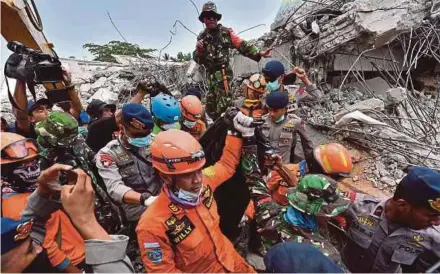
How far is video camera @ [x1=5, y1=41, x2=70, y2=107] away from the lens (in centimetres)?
314

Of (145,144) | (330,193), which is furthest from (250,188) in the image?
(145,144)

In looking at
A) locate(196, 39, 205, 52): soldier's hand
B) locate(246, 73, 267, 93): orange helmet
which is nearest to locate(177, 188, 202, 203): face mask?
locate(246, 73, 267, 93): orange helmet

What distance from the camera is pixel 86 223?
5.09ft

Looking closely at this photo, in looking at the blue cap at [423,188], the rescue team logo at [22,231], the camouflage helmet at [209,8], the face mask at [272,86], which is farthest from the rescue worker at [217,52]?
the rescue team logo at [22,231]

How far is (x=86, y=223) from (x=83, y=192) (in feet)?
0.46

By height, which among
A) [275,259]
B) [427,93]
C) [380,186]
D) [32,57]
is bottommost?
[380,186]

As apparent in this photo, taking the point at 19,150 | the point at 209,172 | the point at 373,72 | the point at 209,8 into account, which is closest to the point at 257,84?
the point at 209,8

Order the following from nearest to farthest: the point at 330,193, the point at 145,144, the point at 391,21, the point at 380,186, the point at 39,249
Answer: the point at 39,249
the point at 330,193
the point at 145,144
the point at 380,186
the point at 391,21

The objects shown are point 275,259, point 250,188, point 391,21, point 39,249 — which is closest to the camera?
point 275,259

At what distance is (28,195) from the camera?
2.05m

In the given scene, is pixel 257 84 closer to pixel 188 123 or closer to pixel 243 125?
pixel 188 123

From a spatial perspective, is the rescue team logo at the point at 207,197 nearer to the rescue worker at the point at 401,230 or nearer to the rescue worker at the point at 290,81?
the rescue worker at the point at 401,230

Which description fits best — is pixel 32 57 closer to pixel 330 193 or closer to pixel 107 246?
pixel 107 246

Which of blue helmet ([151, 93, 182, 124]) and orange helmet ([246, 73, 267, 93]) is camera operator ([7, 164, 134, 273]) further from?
orange helmet ([246, 73, 267, 93])
